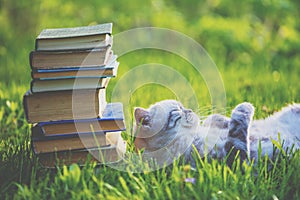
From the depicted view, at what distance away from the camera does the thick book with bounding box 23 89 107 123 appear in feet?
6.86

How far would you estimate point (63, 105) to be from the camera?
6.91 feet

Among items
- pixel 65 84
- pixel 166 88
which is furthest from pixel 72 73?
pixel 166 88

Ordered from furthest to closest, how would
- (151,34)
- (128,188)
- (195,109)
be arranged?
(151,34), (195,109), (128,188)

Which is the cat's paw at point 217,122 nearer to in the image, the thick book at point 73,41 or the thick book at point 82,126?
the thick book at point 82,126

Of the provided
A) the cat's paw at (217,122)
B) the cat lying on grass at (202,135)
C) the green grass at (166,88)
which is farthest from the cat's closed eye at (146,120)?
the cat's paw at (217,122)

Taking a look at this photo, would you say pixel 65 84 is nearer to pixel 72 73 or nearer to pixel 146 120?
pixel 72 73

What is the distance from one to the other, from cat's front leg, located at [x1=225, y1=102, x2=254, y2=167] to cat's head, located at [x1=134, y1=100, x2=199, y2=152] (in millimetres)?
170

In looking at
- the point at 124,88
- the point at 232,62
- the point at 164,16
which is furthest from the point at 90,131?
the point at 164,16

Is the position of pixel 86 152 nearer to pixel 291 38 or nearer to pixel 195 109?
pixel 195 109

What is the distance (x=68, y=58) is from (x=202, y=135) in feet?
2.09

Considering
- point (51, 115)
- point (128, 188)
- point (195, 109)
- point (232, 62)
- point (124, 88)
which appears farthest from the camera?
point (232, 62)

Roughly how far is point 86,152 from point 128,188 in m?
0.26

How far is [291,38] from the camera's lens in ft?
16.8

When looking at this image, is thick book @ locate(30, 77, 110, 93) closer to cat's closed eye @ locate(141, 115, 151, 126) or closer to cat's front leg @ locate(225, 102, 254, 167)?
cat's closed eye @ locate(141, 115, 151, 126)
